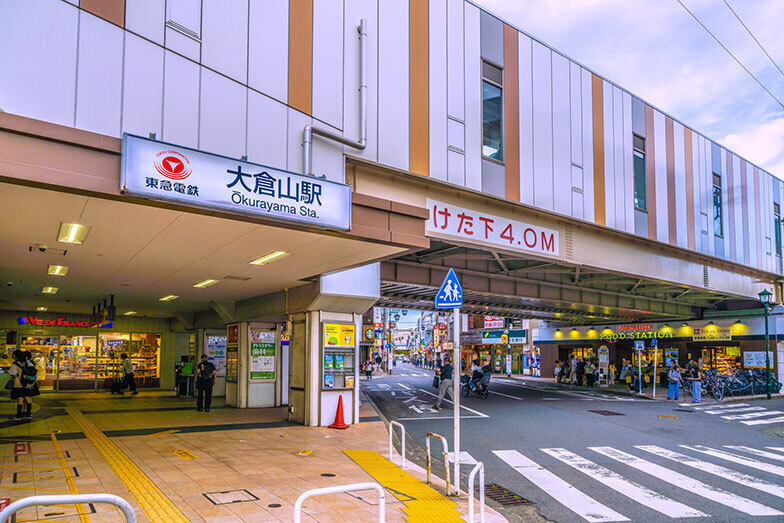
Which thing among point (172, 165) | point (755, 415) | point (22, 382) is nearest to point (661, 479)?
point (172, 165)

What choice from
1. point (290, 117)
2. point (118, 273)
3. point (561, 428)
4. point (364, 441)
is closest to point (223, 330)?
point (118, 273)

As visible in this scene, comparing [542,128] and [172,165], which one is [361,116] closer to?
[172,165]

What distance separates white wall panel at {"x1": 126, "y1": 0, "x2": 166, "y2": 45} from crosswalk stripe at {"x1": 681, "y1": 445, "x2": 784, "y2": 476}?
12217 mm

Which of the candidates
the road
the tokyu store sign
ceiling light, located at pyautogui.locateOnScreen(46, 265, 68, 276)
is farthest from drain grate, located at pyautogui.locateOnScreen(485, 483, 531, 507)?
ceiling light, located at pyautogui.locateOnScreen(46, 265, 68, 276)

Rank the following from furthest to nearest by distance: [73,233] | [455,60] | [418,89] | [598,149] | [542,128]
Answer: [598,149], [542,128], [455,60], [418,89], [73,233]

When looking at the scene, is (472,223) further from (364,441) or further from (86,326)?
(86,326)

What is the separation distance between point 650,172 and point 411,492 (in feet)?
55.0

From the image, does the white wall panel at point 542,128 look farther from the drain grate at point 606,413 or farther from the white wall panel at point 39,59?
the white wall panel at point 39,59

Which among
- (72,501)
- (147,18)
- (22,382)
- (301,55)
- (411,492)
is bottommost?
(411,492)

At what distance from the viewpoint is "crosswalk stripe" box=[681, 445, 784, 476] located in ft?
34.5

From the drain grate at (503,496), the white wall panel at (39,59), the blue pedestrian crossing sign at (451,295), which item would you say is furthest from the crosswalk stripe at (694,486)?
the white wall panel at (39,59)

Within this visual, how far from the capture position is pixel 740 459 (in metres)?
11.5

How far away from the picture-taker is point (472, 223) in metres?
14.9

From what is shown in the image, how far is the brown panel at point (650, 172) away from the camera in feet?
67.3
